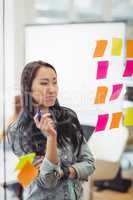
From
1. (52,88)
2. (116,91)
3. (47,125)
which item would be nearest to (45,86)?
(52,88)

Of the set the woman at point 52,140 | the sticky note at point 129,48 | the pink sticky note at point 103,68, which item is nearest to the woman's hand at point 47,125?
the woman at point 52,140

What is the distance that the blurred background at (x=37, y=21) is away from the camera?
973mm

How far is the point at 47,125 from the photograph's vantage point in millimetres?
992

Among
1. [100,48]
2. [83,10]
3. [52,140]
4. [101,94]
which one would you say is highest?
[83,10]

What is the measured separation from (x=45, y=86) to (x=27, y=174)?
296 mm

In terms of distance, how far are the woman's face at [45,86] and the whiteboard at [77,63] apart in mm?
20

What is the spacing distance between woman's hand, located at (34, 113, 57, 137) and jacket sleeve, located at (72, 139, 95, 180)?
0.11 m

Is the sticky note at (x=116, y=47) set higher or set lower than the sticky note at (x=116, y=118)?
higher

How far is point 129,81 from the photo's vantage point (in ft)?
3.21

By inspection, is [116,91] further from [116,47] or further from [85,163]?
[85,163]

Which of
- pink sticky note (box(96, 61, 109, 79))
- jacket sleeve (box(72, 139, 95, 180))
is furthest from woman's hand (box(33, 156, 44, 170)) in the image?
pink sticky note (box(96, 61, 109, 79))

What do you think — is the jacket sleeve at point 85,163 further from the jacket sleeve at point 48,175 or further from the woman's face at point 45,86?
the woman's face at point 45,86

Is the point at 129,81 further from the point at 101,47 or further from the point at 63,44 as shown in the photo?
the point at 63,44

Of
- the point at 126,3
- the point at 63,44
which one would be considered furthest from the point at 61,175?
the point at 126,3
